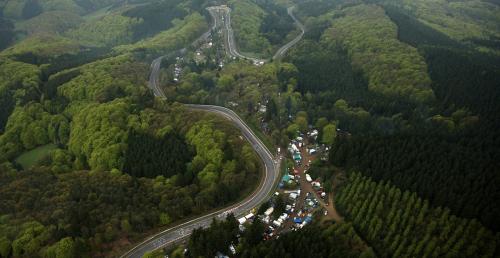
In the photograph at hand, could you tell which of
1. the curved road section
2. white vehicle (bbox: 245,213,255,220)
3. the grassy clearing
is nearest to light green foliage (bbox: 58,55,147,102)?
the grassy clearing

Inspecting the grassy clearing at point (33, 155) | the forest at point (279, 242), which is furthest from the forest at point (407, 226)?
the grassy clearing at point (33, 155)

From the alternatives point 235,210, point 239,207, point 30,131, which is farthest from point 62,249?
point 30,131

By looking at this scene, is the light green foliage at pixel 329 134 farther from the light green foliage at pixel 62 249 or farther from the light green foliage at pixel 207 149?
the light green foliage at pixel 62 249

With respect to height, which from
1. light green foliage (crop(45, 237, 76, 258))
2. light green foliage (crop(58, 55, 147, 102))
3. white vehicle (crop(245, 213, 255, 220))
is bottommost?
light green foliage (crop(58, 55, 147, 102))

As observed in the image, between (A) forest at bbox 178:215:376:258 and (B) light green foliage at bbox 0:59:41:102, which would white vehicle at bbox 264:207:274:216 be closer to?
(A) forest at bbox 178:215:376:258

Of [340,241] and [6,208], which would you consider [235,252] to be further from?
[6,208]

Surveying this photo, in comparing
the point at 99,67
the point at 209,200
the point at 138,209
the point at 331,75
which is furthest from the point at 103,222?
the point at 331,75
